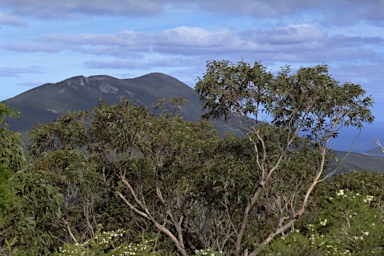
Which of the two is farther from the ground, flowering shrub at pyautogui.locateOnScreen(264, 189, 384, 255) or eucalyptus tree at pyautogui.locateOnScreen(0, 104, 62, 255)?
eucalyptus tree at pyautogui.locateOnScreen(0, 104, 62, 255)

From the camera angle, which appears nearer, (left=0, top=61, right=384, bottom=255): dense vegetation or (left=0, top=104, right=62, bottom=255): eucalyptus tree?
(left=0, top=104, right=62, bottom=255): eucalyptus tree

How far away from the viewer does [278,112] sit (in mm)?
22375

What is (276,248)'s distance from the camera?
14938mm

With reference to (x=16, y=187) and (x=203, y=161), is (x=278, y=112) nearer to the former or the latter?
(x=203, y=161)

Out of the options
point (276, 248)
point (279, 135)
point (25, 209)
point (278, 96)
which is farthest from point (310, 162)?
point (25, 209)

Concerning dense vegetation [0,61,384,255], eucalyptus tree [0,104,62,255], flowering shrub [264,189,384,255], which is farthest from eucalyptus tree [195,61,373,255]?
eucalyptus tree [0,104,62,255]

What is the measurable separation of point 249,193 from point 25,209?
914 centimetres

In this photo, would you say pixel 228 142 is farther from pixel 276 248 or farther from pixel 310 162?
pixel 276 248

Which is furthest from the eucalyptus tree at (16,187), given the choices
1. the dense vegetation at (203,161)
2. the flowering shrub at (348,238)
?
the flowering shrub at (348,238)

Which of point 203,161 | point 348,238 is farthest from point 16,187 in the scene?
point 203,161

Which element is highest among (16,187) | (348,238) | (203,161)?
(16,187)

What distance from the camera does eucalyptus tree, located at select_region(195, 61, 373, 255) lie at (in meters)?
21.8

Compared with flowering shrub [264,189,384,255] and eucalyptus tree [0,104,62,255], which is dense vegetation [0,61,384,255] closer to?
flowering shrub [264,189,384,255]

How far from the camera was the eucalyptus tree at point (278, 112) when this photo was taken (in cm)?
2177
